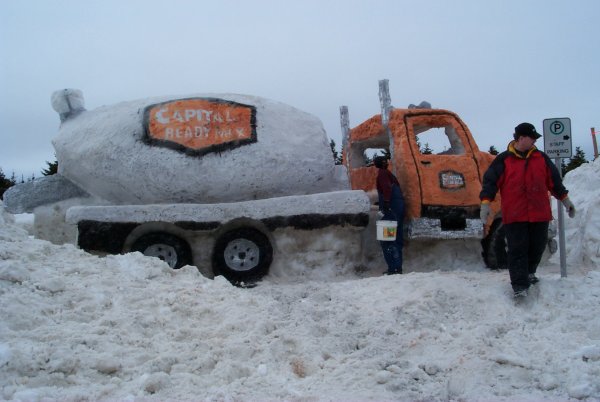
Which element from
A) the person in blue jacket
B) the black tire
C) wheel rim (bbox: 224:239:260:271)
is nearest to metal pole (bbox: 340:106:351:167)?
the person in blue jacket

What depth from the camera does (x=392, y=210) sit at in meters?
6.27

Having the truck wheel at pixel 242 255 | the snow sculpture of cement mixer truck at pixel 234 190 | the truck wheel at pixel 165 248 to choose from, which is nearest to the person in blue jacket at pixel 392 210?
the snow sculpture of cement mixer truck at pixel 234 190

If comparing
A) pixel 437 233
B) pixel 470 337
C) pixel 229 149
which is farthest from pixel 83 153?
pixel 470 337

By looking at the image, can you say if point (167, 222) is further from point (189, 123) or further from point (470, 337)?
point (470, 337)

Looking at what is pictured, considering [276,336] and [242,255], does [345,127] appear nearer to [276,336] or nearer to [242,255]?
[242,255]

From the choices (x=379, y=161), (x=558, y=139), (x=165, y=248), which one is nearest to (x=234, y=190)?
(x=165, y=248)

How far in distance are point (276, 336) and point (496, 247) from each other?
385 centimetres

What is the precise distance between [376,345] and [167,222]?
3.24 metres

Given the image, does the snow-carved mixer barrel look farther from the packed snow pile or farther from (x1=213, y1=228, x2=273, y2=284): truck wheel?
the packed snow pile

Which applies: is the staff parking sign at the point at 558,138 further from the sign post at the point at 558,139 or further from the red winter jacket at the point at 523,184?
the red winter jacket at the point at 523,184

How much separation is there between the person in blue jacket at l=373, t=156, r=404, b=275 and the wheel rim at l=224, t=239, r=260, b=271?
1540 millimetres

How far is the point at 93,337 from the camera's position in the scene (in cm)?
329

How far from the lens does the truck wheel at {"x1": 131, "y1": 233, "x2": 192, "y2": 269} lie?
6.05 m

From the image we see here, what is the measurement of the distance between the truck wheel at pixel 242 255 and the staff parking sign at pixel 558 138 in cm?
312
